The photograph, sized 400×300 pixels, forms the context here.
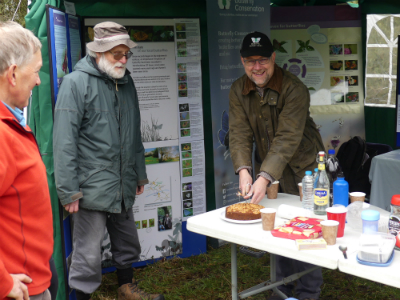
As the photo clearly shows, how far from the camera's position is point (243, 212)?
2.34 metres

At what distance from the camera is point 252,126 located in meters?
3.20

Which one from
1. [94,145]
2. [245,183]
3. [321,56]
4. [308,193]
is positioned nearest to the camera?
[308,193]

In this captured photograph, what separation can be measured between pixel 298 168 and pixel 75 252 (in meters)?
1.61

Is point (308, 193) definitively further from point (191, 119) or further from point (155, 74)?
point (155, 74)

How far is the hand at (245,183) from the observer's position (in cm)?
265

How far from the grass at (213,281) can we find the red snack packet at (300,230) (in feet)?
4.74

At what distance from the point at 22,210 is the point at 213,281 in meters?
2.51

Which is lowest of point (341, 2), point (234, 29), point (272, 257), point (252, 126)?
point (272, 257)

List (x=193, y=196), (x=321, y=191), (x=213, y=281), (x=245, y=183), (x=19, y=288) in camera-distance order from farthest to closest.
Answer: (x=193, y=196) → (x=213, y=281) → (x=245, y=183) → (x=321, y=191) → (x=19, y=288)

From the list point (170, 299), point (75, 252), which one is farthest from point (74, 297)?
point (170, 299)

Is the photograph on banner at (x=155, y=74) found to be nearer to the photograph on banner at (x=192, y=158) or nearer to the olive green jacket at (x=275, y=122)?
the photograph on banner at (x=192, y=158)

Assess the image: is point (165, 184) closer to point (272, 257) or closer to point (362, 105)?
point (272, 257)

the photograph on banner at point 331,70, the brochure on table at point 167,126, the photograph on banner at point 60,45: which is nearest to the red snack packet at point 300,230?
the photograph on banner at point 60,45

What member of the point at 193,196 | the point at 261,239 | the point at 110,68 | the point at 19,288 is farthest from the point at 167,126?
the point at 19,288
